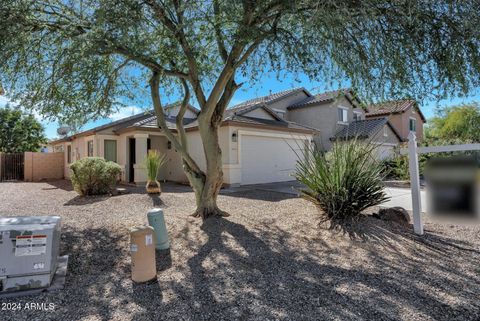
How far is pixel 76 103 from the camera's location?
7.57 meters

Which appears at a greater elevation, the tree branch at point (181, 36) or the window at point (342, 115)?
the window at point (342, 115)

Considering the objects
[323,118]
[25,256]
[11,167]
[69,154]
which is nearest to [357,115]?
[323,118]

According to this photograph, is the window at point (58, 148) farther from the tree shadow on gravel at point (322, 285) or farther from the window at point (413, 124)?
the window at point (413, 124)

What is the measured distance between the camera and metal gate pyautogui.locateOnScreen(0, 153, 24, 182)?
20438 mm

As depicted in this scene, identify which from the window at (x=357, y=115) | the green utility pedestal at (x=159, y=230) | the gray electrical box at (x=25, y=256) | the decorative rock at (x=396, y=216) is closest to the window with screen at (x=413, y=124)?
the window at (x=357, y=115)

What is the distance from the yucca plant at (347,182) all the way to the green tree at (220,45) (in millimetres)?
1365

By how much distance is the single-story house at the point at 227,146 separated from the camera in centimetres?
1392

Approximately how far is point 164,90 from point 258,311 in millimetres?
8099

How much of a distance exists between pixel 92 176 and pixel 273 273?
29.4ft

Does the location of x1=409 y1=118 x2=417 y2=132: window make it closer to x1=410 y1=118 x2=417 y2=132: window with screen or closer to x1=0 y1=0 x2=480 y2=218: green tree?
x1=410 y1=118 x2=417 y2=132: window with screen

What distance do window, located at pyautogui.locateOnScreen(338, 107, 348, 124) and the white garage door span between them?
772cm

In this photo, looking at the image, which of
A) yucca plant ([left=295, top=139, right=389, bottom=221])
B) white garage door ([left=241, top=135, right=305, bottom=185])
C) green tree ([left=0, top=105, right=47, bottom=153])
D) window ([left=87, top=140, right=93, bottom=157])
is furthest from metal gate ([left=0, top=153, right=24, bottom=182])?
yucca plant ([left=295, top=139, right=389, bottom=221])

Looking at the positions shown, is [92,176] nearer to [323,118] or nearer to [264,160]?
[264,160]

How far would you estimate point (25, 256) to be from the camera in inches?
129
